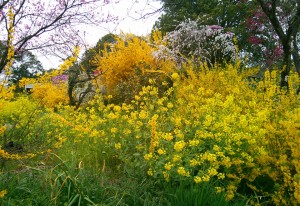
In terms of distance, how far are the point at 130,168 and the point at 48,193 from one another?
32.8 inches

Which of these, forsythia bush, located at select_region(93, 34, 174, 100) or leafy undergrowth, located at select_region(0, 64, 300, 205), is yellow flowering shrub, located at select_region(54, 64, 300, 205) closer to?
leafy undergrowth, located at select_region(0, 64, 300, 205)

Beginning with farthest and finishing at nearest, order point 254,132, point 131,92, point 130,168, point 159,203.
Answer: point 131,92 → point 130,168 → point 254,132 → point 159,203

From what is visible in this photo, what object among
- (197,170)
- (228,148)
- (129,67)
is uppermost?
(129,67)

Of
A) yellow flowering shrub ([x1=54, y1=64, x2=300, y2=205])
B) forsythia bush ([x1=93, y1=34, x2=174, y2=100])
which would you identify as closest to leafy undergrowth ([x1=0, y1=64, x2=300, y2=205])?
yellow flowering shrub ([x1=54, y1=64, x2=300, y2=205])

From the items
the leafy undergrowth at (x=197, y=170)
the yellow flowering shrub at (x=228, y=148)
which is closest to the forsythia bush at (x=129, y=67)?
the yellow flowering shrub at (x=228, y=148)

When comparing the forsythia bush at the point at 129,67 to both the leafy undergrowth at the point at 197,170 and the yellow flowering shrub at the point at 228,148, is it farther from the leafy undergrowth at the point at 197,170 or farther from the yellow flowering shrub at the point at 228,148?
the leafy undergrowth at the point at 197,170

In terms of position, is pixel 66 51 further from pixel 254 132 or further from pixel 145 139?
pixel 254 132

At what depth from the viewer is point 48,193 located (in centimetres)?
258

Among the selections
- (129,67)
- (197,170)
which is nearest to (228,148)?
(197,170)

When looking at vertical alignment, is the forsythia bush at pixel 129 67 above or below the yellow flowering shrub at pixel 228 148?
above

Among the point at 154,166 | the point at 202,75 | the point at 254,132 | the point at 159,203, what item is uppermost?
the point at 202,75

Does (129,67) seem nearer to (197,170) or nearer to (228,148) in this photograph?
(197,170)

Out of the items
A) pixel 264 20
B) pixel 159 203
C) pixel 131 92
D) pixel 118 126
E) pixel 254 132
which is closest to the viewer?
pixel 159 203

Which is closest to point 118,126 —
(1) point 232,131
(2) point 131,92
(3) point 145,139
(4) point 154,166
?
(3) point 145,139
